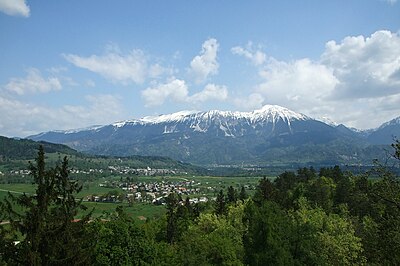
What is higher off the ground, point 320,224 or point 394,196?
point 394,196

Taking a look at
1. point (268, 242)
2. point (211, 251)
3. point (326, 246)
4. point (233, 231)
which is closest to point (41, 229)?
point (268, 242)

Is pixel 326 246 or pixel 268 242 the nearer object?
pixel 268 242

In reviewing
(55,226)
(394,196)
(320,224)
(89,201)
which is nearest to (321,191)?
(320,224)

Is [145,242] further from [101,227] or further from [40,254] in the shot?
[40,254]

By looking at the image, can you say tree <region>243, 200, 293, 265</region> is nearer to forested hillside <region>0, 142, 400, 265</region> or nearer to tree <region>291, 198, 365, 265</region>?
forested hillside <region>0, 142, 400, 265</region>

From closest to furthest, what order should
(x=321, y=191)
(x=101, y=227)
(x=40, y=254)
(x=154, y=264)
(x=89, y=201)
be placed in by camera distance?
(x=40, y=254) → (x=154, y=264) → (x=101, y=227) → (x=321, y=191) → (x=89, y=201)

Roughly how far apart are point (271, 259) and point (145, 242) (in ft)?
47.5

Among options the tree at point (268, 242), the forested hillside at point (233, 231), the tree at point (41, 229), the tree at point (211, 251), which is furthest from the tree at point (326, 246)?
the tree at point (41, 229)

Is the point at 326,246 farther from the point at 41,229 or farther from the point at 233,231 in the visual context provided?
the point at 41,229

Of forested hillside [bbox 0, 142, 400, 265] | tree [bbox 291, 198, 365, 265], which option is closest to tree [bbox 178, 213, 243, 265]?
forested hillside [bbox 0, 142, 400, 265]

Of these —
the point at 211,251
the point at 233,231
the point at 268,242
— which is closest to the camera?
the point at 268,242

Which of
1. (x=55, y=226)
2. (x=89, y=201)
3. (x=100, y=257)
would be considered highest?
(x=55, y=226)

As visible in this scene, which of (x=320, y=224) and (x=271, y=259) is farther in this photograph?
(x=320, y=224)

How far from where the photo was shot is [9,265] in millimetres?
17938
